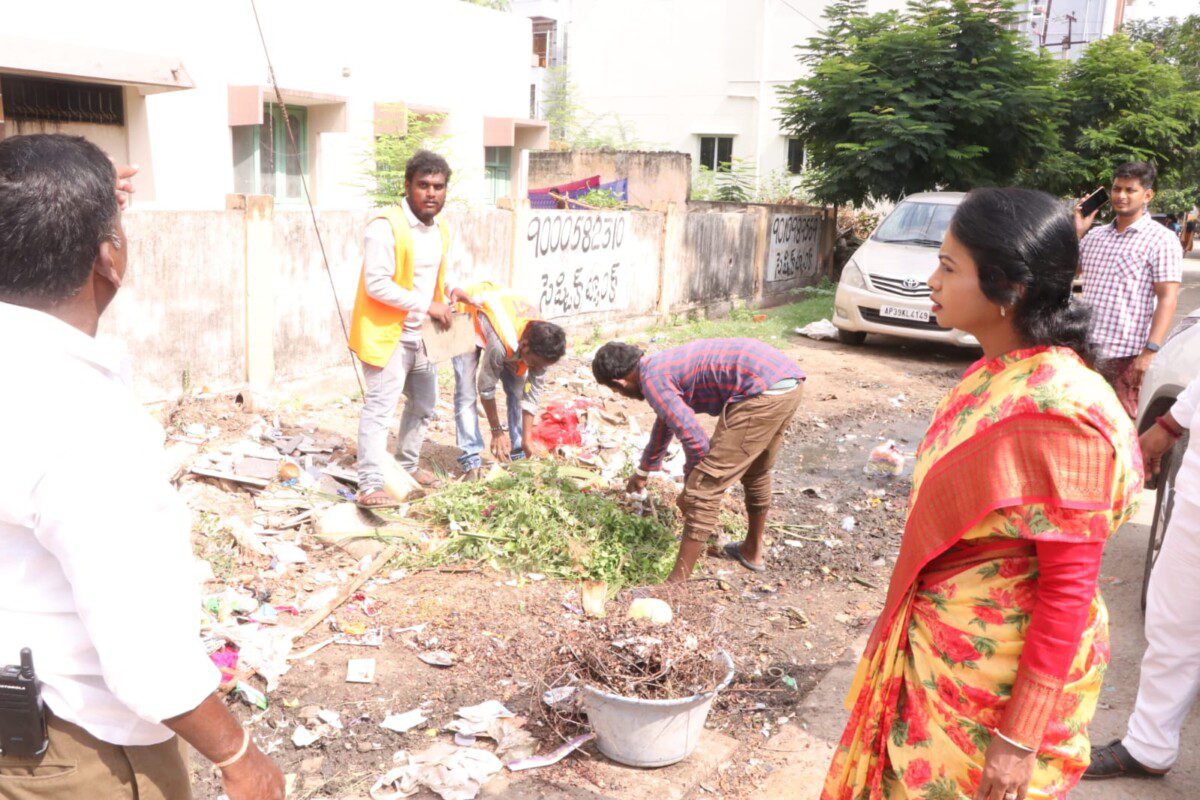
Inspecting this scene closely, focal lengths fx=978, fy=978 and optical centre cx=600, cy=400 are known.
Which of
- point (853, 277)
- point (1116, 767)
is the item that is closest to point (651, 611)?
point (1116, 767)

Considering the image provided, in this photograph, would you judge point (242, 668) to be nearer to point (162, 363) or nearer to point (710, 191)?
point (162, 363)

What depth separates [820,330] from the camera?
13.4 m

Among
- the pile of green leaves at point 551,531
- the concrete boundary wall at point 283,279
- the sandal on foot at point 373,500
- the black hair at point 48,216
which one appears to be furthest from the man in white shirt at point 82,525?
the concrete boundary wall at point 283,279

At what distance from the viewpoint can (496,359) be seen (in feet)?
19.4

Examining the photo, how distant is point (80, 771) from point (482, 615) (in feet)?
9.60

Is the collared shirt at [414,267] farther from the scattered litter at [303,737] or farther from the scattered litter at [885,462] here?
the scattered litter at [885,462]

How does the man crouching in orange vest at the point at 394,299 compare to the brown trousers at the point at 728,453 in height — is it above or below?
above

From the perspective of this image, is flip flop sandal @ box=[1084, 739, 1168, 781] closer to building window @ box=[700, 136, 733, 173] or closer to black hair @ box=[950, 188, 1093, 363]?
black hair @ box=[950, 188, 1093, 363]

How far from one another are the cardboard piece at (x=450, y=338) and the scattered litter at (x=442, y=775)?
281cm

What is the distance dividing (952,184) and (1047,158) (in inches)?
112

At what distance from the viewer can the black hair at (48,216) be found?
5.02 ft

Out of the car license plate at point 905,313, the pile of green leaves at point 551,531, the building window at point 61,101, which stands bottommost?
the pile of green leaves at point 551,531

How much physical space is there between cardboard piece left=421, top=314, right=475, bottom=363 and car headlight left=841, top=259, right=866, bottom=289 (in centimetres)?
741

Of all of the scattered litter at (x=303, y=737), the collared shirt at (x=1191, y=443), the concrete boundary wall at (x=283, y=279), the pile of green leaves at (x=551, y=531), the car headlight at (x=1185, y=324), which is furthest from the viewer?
the concrete boundary wall at (x=283, y=279)
